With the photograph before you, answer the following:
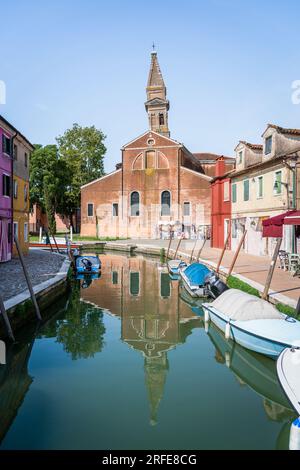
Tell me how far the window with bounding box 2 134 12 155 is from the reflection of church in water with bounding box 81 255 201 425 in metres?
8.27

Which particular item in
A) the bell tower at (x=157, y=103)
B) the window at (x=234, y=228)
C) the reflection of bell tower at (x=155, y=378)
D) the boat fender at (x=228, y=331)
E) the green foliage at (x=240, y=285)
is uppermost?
the bell tower at (x=157, y=103)

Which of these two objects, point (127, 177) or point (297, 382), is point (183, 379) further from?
point (127, 177)

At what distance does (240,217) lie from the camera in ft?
81.1

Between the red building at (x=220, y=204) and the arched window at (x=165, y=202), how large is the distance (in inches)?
546

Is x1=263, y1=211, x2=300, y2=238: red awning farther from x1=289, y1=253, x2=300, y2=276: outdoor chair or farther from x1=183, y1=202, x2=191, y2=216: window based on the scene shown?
x1=183, y1=202, x2=191, y2=216: window

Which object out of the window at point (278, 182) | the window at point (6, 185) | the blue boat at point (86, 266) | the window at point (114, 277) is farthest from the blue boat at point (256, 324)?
the window at point (6, 185)

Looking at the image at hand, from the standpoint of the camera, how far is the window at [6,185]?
62.7 ft

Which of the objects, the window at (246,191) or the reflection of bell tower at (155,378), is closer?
the reflection of bell tower at (155,378)

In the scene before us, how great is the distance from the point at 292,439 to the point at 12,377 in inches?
216

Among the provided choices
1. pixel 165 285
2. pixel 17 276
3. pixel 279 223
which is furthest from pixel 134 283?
pixel 279 223

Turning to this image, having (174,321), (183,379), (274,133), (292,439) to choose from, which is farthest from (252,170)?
(292,439)

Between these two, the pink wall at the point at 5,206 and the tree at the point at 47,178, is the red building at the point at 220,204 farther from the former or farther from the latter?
the tree at the point at 47,178

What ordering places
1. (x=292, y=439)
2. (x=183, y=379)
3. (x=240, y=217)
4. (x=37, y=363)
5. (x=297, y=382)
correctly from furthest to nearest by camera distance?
(x=240, y=217) < (x=37, y=363) < (x=183, y=379) < (x=297, y=382) < (x=292, y=439)
